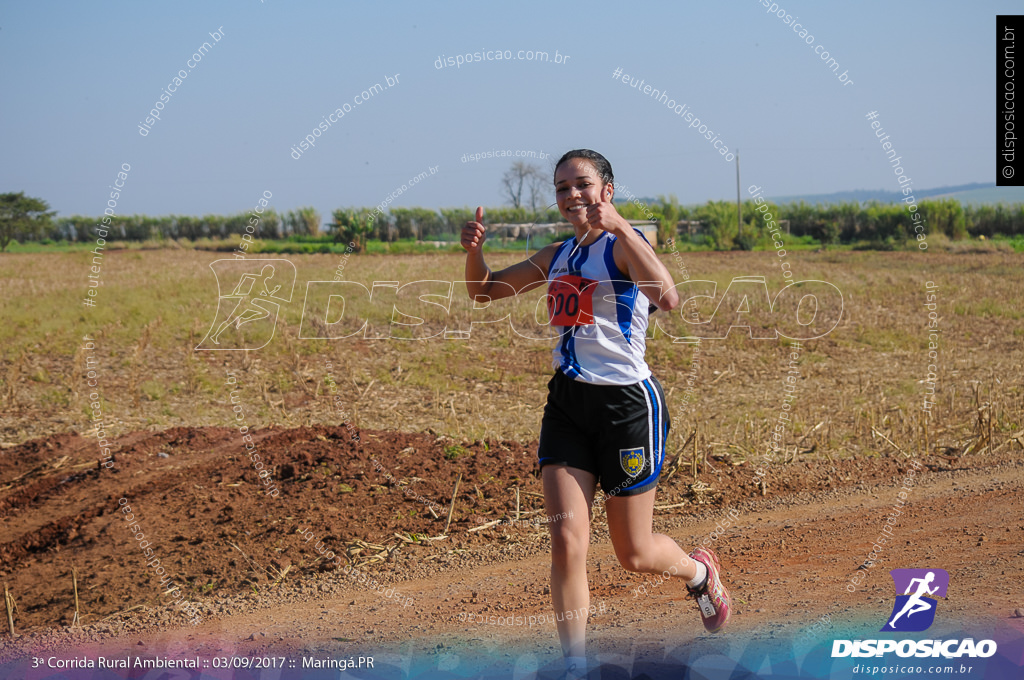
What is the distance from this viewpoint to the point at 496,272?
3918 millimetres

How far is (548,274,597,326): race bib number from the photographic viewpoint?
133 inches

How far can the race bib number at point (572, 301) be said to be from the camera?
3.37 metres

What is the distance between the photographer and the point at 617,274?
335cm

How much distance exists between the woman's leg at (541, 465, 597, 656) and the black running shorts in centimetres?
9

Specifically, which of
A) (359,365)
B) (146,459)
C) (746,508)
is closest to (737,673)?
(746,508)

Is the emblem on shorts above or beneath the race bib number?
beneath

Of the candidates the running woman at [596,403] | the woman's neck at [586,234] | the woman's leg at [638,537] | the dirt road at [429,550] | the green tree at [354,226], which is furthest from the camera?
the green tree at [354,226]

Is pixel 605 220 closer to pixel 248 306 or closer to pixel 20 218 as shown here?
pixel 248 306

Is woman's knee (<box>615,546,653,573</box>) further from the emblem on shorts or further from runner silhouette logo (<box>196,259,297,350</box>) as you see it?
runner silhouette logo (<box>196,259,297,350</box>)

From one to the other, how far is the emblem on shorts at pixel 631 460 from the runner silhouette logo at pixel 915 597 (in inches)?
57.7

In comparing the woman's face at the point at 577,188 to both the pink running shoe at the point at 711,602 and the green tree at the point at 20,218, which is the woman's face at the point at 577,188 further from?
the green tree at the point at 20,218

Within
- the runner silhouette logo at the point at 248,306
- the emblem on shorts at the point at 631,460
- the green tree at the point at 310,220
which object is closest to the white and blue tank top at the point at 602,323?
the emblem on shorts at the point at 631,460

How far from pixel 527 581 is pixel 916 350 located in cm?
919

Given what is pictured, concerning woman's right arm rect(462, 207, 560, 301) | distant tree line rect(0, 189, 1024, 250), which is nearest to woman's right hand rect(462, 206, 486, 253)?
woman's right arm rect(462, 207, 560, 301)
